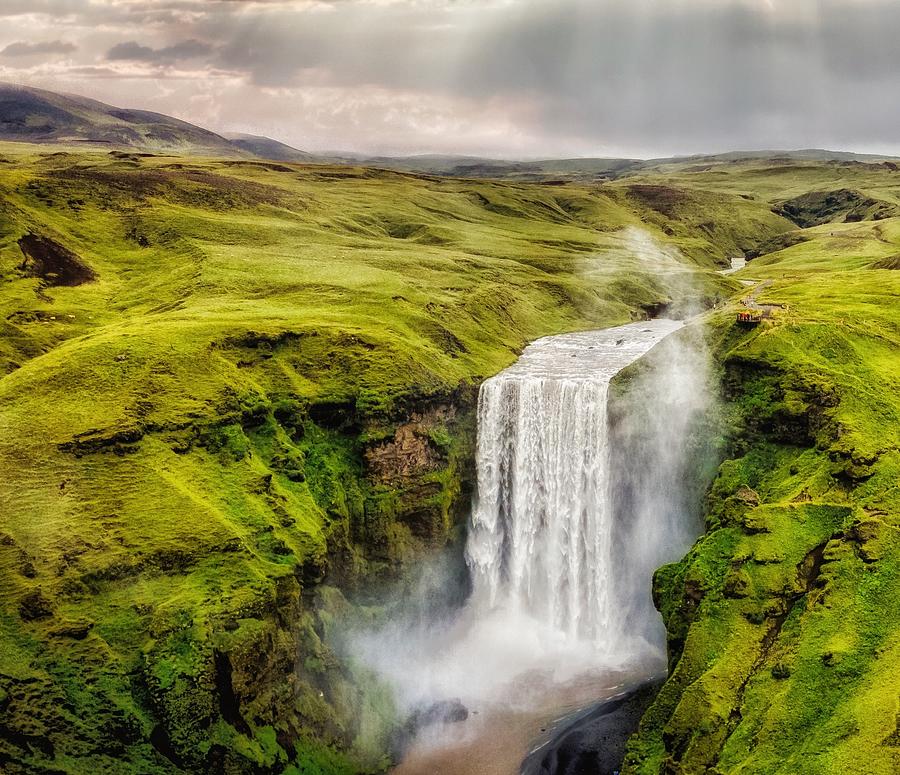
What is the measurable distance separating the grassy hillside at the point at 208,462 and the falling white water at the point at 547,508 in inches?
103

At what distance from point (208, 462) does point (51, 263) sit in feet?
128

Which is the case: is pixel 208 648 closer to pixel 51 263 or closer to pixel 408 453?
pixel 408 453

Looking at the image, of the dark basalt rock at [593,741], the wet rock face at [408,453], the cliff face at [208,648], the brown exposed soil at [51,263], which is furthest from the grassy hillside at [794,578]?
the brown exposed soil at [51,263]

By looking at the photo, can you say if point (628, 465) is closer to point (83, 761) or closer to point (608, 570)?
point (608, 570)

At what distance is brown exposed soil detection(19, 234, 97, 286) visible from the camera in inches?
2606

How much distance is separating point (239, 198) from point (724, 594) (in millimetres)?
83005

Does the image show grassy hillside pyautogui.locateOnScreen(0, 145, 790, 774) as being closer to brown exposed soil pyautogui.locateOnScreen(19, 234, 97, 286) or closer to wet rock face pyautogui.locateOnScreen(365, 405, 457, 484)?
wet rock face pyautogui.locateOnScreen(365, 405, 457, 484)

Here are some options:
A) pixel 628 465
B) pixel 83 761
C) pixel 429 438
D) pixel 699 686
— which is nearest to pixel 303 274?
pixel 429 438

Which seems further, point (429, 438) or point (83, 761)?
point (429, 438)

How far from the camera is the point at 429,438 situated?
50375 millimetres

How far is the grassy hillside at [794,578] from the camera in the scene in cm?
2662

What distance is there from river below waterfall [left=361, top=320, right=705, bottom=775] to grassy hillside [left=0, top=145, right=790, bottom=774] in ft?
11.4

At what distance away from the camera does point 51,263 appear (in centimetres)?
6844

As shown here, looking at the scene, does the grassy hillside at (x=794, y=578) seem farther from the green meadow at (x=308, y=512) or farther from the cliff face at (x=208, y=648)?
the cliff face at (x=208, y=648)
